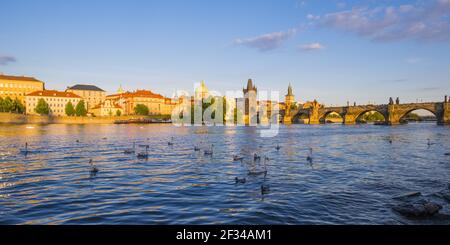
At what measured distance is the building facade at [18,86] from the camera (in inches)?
6781

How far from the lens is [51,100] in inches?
6836

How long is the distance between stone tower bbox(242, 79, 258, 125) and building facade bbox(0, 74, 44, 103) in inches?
4298

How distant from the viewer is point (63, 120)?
134 metres

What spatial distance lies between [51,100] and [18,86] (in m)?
20.5

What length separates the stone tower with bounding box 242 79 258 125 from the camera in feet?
544

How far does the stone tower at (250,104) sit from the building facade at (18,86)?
109166 millimetres

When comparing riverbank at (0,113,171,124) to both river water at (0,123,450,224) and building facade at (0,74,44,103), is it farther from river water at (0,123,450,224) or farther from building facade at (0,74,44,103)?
river water at (0,123,450,224)

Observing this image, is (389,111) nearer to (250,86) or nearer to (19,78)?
(250,86)

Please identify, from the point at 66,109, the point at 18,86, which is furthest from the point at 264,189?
the point at 18,86

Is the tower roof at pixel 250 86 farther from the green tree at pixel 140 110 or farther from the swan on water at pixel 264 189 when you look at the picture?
the swan on water at pixel 264 189

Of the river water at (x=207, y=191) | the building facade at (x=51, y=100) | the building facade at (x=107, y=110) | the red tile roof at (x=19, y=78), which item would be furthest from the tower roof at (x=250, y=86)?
the river water at (x=207, y=191)

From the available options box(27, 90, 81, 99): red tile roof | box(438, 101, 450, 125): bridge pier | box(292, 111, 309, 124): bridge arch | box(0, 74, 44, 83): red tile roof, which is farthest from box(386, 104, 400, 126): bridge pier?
box(0, 74, 44, 83): red tile roof
